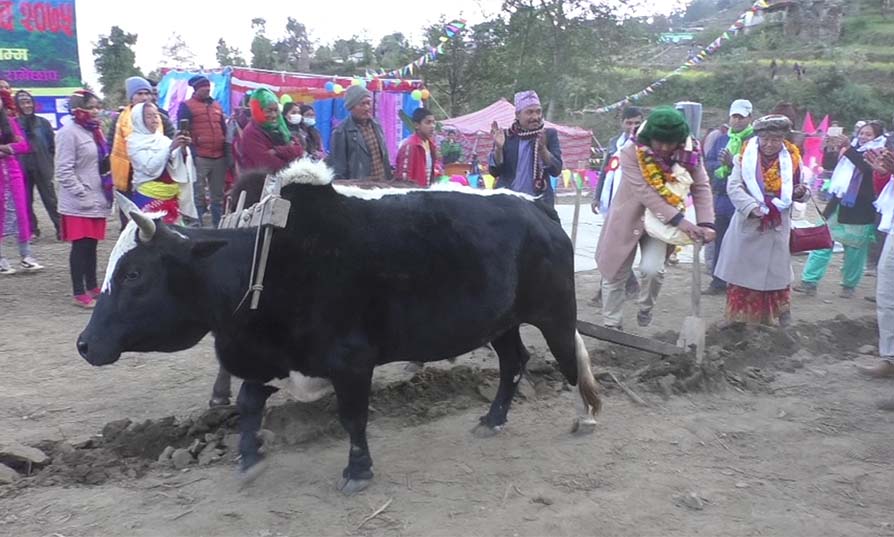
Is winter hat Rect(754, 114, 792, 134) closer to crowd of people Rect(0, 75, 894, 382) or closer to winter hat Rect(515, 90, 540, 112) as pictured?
crowd of people Rect(0, 75, 894, 382)

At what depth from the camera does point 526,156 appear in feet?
21.2

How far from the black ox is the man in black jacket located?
6679 mm

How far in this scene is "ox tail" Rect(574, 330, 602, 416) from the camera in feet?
15.0

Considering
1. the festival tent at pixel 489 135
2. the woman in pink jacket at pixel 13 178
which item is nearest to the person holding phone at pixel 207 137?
the woman in pink jacket at pixel 13 178

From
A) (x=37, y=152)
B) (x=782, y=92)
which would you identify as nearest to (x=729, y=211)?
(x=37, y=152)

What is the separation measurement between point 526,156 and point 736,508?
3536 mm

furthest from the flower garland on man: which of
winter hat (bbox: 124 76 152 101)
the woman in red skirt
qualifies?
the woman in red skirt

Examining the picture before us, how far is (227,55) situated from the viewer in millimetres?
40531

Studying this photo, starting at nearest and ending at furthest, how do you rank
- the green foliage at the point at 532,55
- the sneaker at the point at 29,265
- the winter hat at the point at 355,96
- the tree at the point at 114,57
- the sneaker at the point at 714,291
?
the winter hat at the point at 355,96 < the sneaker at the point at 29,265 < the sneaker at the point at 714,291 < the green foliage at the point at 532,55 < the tree at the point at 114,57

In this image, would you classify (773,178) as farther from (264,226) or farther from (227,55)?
(227,55)

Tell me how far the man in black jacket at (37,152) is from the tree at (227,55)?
29.6 metres

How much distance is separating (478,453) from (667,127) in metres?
2.94

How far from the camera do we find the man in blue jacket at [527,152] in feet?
21.1

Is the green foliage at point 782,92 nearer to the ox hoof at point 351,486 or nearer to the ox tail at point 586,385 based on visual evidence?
the ox tail at point 586,385
